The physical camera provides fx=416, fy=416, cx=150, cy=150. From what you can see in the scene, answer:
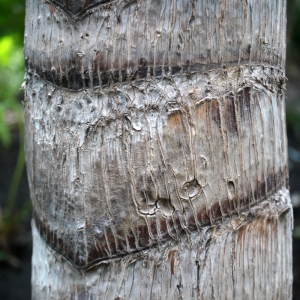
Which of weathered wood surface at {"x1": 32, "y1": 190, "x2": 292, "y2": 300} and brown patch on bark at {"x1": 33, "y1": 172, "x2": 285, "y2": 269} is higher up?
brown patch on bark at {"x1": 33, "y1": 172, "x2": 285, "y2": 269}

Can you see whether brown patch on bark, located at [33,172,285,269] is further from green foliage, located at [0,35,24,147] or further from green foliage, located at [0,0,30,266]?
green foliage, located at [0,35,24,147]

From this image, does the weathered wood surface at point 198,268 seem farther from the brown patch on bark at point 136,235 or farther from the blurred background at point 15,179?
the blurred background at point 15,179

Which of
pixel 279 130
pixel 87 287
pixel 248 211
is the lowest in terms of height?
pixel 87 287

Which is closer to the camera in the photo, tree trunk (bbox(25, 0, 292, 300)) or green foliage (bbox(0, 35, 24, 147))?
tree trunk (bbox(25, 0, 292, 300))

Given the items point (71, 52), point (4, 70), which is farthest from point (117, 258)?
point (4, 70)

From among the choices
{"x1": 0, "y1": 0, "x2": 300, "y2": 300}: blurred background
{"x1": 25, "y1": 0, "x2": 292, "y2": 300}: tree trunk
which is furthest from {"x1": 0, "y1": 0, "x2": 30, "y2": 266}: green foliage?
{"x1": 25, "y1": 0, "x2": 292, "y2": 300}: tree trunk

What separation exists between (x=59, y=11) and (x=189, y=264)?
21.0 inches

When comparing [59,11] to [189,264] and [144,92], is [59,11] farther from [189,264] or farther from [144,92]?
[189,264]

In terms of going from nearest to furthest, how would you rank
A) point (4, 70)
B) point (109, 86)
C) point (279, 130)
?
point (109, 86), point (279, 130), point (4, 70)

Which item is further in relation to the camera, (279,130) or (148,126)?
(279,130)

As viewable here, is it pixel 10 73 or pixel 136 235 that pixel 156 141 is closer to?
pixel 136 235

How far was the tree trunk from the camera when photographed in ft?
2.42

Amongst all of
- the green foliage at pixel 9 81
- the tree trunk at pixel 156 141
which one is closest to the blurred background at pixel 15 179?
the green foliage at pixel 9 81

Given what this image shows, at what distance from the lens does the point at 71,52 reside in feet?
2.47
